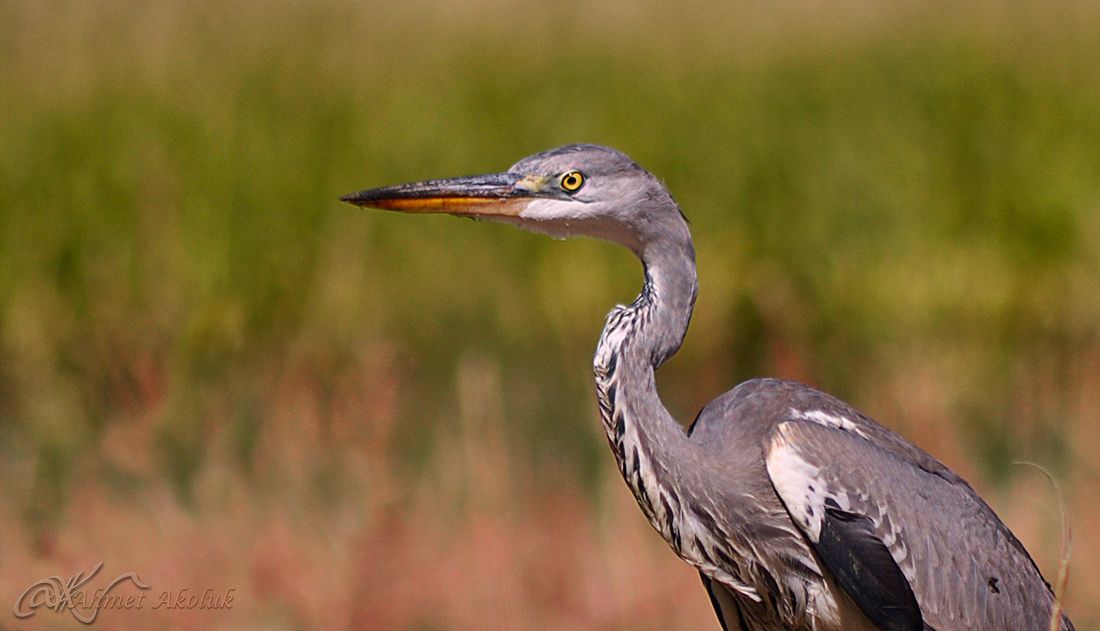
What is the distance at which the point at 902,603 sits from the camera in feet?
6.80

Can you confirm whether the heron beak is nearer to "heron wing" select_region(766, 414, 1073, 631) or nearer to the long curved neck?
the long curved neck

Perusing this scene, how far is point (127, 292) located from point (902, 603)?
2851 mm

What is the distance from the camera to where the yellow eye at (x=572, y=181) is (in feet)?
6.98

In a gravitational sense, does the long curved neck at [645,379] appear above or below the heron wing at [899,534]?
above

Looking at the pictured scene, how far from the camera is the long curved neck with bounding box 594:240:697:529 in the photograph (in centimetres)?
205

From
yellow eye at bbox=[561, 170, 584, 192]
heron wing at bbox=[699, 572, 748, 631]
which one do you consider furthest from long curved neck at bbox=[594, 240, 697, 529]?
heron wing at bbox=[699, 572, 748, 631]

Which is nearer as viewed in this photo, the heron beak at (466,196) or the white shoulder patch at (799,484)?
the white shoulder patch at (799,484)

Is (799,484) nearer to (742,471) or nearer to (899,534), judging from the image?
(742,471)

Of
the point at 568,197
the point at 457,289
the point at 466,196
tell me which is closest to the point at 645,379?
the point at 568,197

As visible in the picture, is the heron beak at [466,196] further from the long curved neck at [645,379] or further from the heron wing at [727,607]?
the heron wing at [727,607]

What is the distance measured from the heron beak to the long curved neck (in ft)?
0.98

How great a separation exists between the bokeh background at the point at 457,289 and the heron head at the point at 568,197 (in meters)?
1.47

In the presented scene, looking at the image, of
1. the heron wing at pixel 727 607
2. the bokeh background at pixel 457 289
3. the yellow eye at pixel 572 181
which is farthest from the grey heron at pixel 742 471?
the bokeh background at pixel 457 289

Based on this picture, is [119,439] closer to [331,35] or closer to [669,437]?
[669,437]
